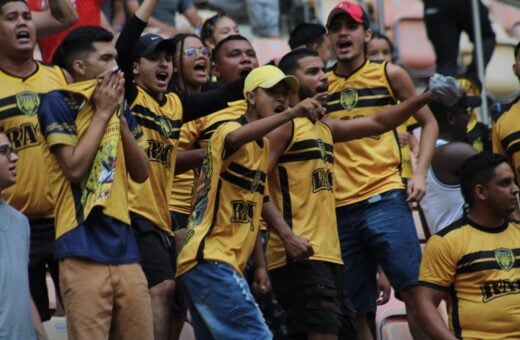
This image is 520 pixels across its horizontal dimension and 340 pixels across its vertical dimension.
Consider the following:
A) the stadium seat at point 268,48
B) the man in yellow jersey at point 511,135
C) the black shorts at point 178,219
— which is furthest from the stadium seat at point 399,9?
the black shorts at point 178,219

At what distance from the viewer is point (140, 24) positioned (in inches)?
Result: 308

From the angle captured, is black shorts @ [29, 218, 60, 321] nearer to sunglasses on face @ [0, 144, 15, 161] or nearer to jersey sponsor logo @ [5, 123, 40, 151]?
jersey sponsor logo @ [5, 123, 40, 151]

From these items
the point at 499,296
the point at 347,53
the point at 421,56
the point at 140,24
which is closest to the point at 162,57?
the point at 140,24

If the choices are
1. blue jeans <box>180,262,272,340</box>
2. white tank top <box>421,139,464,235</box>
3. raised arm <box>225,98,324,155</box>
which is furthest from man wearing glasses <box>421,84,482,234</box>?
blue jeans <box>180,262,272,340</box>

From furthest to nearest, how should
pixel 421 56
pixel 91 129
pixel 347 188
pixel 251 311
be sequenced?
pixel 421 56, pixel 347 188, pixel 251 311, pixel 91 129

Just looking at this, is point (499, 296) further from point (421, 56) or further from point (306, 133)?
point (421, 56)

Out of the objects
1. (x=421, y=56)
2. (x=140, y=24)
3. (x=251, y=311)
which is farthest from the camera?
A: (x=421, y=56)

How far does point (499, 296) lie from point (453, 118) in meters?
1.97

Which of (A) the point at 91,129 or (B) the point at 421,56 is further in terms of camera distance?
(B) the point at 421,56

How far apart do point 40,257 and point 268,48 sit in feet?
20.5

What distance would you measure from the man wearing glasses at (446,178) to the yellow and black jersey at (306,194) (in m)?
1.34

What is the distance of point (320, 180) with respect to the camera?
8156mm

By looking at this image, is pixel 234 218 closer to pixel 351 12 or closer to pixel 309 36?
pixel 351 12

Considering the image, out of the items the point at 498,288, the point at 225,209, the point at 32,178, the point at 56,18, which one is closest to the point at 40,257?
the point at 32,178
